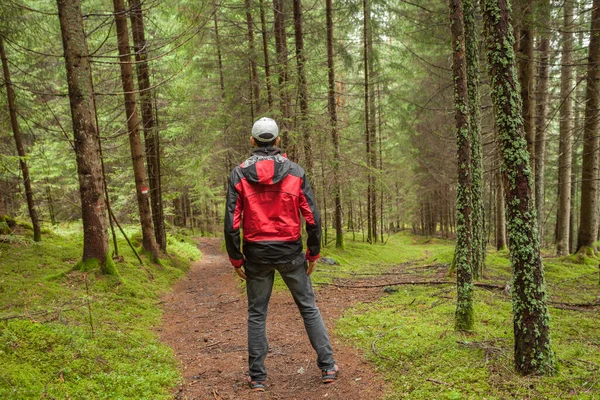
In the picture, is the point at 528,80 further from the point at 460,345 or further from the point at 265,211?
the point at 265,211

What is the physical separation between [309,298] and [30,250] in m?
8.01

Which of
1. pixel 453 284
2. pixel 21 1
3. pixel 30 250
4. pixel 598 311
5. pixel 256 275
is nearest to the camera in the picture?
pixel 256 275

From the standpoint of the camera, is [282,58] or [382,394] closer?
[382,394]

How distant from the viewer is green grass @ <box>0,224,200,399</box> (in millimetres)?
3326

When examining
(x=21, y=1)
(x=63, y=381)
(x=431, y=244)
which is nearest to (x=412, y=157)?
(x=431, y=244)

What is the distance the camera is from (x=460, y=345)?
3945mm

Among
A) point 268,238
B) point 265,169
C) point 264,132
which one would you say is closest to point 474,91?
point 264,132

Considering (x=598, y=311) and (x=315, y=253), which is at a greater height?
(x=315, y=253)

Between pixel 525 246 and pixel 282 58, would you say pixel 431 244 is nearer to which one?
pixel 282 58

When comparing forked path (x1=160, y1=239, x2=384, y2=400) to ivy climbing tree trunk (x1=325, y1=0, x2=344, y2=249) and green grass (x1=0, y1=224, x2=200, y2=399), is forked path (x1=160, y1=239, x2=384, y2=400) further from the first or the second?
ivy climbing tree trunk (x1=325, y1=0, x2=344, y2=249)

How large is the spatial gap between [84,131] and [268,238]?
5091 millimetres

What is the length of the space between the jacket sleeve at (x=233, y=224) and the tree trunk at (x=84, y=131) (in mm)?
4494

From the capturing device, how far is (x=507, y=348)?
3709 mm

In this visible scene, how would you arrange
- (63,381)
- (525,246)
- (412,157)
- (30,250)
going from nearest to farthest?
(525,246) < (63,381) < (30,250) < (412,157)
